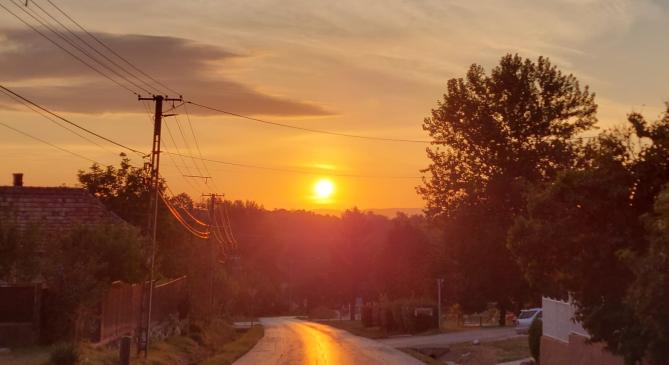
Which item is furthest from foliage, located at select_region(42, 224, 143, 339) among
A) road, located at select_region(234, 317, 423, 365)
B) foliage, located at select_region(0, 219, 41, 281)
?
road, located at select_region(234, 317, 423, 365)

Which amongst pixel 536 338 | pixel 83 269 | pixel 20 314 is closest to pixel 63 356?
pixel 20 314

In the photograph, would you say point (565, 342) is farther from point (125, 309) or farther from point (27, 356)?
point (125, 309)

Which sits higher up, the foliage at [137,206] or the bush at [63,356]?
the foliage at [137,206]

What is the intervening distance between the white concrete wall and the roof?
22.4 m

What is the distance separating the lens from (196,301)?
186 ft

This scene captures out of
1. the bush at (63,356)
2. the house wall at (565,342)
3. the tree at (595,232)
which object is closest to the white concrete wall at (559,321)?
the house wall at (565,342)

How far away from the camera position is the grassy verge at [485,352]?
3756cm

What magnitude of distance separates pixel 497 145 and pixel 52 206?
23.1 m

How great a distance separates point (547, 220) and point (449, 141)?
18.8 meters

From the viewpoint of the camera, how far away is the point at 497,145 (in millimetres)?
35969

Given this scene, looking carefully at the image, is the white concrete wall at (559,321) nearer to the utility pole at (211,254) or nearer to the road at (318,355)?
the road at (318,355)

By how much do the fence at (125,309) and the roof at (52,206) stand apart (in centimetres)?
521

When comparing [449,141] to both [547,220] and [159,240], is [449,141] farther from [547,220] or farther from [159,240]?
[159,240]

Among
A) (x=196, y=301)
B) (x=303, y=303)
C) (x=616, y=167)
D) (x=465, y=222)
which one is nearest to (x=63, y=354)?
(x=616, y=167)
